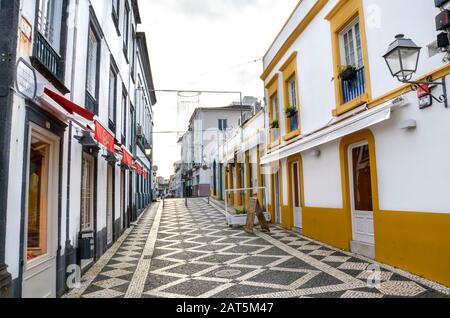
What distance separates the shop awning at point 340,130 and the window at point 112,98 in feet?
17.3

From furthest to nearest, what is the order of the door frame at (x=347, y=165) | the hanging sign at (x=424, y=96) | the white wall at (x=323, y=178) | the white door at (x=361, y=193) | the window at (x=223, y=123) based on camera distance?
the window at (x=223, y=123), the white wall at (x=323, y=178), the white door at (x=361, y=193), the door frame at (x=347, y=165), the hanging sign at (x=424, y=96)

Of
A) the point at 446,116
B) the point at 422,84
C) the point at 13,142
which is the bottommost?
the point at 13,142

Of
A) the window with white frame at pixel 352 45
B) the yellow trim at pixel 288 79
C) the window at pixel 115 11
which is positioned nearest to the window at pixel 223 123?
the yellow trim at pixel 288 79

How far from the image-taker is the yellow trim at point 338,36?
679 centimetres

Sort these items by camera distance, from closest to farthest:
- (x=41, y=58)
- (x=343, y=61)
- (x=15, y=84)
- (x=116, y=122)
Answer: (x=15, y=84), (x=41, y=58), (x=343, y=61), (x=116, y=122)

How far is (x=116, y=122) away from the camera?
10.3 meters

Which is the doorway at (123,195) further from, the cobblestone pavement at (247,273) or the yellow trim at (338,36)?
the yellow trim at (338,36)

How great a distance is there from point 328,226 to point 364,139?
246cm

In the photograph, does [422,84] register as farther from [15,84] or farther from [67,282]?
[67,282]

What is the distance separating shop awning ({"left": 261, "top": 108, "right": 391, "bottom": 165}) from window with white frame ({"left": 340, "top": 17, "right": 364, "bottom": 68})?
4.59 feet

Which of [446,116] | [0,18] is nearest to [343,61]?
[446,116]

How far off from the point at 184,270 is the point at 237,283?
4.46ft

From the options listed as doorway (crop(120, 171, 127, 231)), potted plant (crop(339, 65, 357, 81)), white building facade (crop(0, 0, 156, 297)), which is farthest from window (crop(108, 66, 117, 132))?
potted plant (crop(339, 65, 357, 81))
